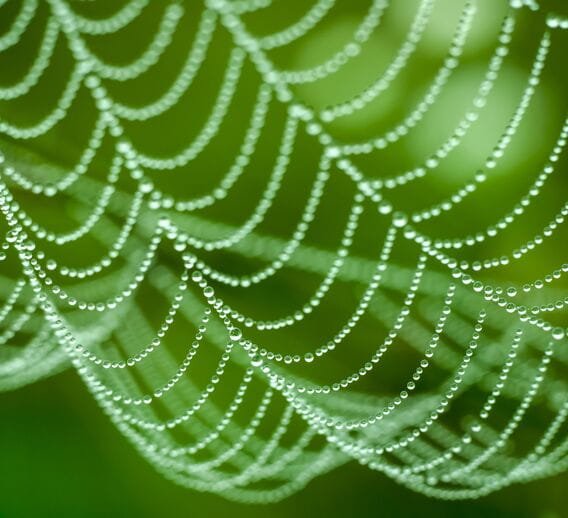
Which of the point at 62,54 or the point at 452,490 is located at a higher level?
the point at 62,54

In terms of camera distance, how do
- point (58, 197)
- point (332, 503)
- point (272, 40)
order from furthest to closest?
point (332, 503), point (58, 197), point (272, 40)

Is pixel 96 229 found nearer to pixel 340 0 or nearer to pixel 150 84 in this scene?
pixel 150 84

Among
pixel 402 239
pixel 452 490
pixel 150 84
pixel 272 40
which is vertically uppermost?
pixel 150 84

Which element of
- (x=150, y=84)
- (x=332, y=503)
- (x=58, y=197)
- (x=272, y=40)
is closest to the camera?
(x=272, y=40)

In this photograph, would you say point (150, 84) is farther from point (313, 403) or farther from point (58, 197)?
point (313, 403)

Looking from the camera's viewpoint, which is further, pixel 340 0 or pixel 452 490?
pixel 452 490

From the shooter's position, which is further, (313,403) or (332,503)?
(332,503)

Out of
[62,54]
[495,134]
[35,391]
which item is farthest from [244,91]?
[35,391]

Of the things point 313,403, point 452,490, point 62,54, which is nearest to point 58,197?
point 62,54

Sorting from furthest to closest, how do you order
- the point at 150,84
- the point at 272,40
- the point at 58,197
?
1. the point at 58,197
2. the point at 150,84
3. the point at 272,40
